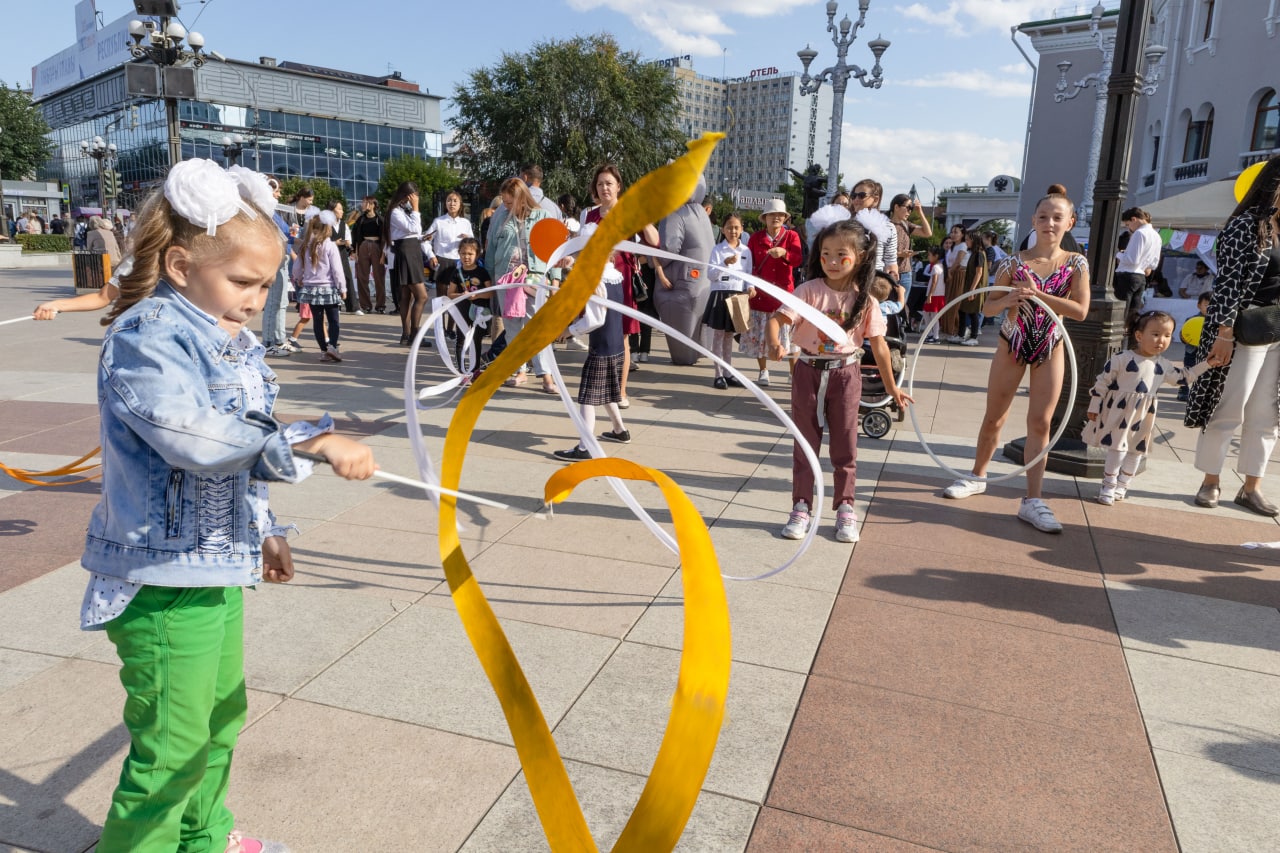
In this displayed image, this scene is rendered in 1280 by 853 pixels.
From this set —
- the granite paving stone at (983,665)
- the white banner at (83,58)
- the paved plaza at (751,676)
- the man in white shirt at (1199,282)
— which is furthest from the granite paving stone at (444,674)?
the white banner at (83,58)

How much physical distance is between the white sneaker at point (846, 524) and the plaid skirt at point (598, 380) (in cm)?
238

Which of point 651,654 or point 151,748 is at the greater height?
point 151,748

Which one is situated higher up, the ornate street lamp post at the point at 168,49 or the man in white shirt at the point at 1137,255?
the ornate street lamp post at the point at 168,49

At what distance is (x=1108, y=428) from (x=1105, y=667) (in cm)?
303

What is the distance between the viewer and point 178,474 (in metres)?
1.93

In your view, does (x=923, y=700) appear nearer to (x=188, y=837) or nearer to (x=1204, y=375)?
(x=188, y=837)

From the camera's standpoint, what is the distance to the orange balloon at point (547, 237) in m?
7.10

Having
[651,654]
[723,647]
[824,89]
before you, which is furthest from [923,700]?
[824,89]

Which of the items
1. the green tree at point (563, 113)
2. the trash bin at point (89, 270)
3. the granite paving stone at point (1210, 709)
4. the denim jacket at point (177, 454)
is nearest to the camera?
the denim jacket at point (177, 454)

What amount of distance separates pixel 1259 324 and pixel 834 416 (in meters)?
2.89

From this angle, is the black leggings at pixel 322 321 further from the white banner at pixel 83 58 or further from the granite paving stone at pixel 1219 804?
the white banner at pixel 83 58

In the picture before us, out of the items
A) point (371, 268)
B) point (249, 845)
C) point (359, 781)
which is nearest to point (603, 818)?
point (359, 781)

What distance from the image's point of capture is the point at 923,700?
331 centimetres

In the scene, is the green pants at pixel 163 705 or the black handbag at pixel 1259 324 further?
the black handbag at pixel 1259 324
